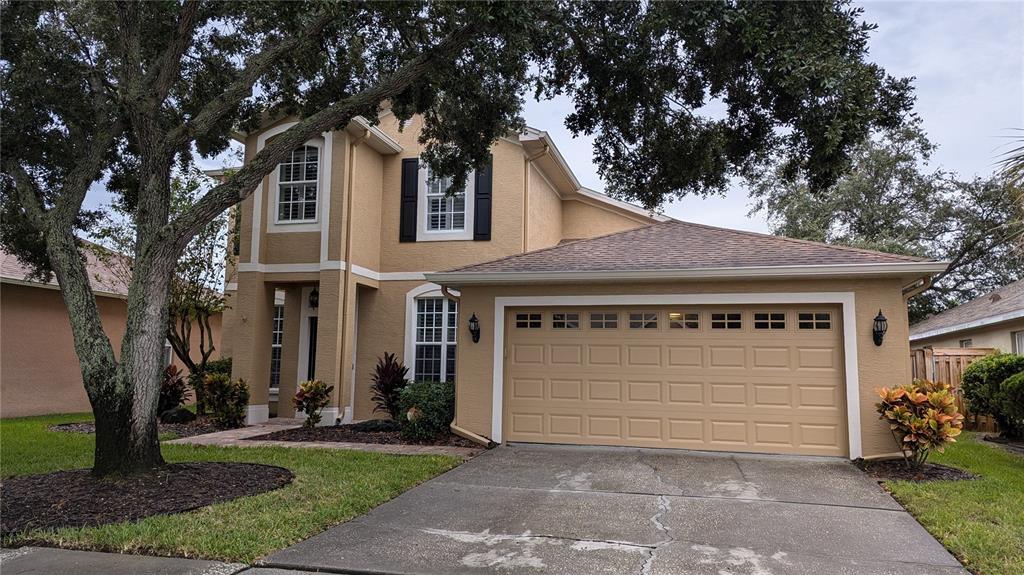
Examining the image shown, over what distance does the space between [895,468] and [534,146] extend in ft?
28.3

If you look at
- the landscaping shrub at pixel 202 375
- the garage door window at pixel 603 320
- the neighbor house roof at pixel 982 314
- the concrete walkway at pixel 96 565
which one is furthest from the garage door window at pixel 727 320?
the landscaping shrub at pixel 202 375

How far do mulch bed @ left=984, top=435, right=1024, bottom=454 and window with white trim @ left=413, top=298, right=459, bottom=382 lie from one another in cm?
967

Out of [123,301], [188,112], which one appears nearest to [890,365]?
[188,112]

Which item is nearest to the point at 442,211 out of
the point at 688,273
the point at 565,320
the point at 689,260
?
the point at 565,320

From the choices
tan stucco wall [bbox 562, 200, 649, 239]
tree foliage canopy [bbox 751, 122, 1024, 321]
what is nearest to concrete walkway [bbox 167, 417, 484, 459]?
tan stucco wall [bbox 562, 200, 649, 239]

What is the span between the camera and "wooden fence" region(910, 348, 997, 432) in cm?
1298

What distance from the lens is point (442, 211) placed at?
13.9 m

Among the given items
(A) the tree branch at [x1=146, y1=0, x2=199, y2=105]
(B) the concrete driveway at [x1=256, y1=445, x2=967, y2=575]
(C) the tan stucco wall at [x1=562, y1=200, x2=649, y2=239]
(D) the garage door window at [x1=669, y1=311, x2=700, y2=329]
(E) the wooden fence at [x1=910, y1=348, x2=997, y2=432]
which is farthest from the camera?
(C) the tan stucco wall at [x1=562, y1=200, x2=649, y2=239]

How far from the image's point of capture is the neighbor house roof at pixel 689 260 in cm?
859

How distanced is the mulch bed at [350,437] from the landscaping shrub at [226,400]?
59.3 inches

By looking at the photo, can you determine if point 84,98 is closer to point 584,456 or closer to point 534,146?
point 534,146

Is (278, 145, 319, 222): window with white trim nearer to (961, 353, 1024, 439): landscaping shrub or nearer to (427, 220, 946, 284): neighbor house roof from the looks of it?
(427, 220, 946, 284): neighbor house roof

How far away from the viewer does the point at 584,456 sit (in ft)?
29.6

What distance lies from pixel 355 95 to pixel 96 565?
5.73m
